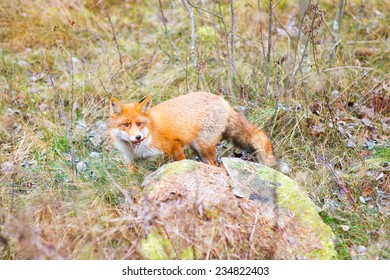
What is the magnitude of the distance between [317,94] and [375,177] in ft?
6.38

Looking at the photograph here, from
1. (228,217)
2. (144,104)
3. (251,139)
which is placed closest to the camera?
(228,217)

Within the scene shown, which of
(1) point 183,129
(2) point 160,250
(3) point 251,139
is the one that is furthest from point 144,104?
(2) point 160,250

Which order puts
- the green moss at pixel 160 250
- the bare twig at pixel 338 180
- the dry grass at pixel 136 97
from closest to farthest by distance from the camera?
the green moss at pixel 160 250, the dry grass at pixel 136 97, the bare twig at pixel 338 180

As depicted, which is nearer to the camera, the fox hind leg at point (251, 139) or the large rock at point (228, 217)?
the large rock at point (228, 217)

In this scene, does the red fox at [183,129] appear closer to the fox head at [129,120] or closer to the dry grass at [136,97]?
the fox head at [129,120]

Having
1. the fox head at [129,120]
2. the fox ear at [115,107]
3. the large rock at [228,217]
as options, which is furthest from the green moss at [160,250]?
the fox ear at [115,107]

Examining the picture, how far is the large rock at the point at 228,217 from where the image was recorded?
3.92m

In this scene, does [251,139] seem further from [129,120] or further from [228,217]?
[228,217]

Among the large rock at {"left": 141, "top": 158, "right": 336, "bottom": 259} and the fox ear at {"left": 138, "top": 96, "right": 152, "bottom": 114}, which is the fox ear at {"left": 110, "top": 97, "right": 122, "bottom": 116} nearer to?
the fox ear at {"left": 138, "top": 96, "right": 152, "bottom": 114}

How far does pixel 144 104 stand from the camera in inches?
220

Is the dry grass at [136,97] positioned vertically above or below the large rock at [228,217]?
below

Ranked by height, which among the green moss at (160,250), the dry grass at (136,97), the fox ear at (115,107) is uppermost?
the fox ear at (115,107)

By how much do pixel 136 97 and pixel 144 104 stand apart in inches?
73.9
